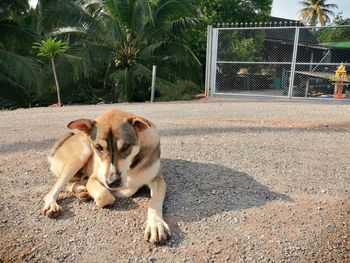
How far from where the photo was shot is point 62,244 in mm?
3453

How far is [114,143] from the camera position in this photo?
3.48 m

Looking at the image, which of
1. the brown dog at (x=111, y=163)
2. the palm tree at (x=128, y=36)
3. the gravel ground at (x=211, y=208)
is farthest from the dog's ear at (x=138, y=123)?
the palm tree at (x=128, y=36)

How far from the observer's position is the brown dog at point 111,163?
3.46 meters

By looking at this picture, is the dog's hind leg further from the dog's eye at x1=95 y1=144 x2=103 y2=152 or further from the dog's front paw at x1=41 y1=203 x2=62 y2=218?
the dog's eye at x1=95 y1=144 x2=103 y2=152

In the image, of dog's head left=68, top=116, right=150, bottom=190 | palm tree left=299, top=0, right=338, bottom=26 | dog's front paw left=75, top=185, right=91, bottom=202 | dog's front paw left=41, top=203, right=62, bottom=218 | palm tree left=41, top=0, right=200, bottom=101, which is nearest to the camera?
dog's head left=68, top=116, right=150, bottom=190

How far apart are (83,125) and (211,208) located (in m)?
1.48

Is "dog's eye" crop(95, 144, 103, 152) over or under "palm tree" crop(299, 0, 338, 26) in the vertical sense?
under

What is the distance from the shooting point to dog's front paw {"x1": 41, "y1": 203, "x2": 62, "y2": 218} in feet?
12.6

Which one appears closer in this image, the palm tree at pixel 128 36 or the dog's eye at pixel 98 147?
the dog's eye at pixel 98 147

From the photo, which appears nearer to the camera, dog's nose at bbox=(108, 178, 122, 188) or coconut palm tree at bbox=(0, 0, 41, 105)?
dog's nose at bbox=(108, 178, 122, 188)

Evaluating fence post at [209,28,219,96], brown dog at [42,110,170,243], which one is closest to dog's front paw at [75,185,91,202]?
brown dog at [42,110,170,243]

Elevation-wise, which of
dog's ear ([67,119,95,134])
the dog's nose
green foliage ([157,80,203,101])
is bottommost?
green foliage ([157,80,203,101])

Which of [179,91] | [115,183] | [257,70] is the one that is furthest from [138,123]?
[179,91]

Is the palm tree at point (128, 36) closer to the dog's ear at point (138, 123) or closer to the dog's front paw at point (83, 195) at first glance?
the dog's front paw at point (83, 195)
